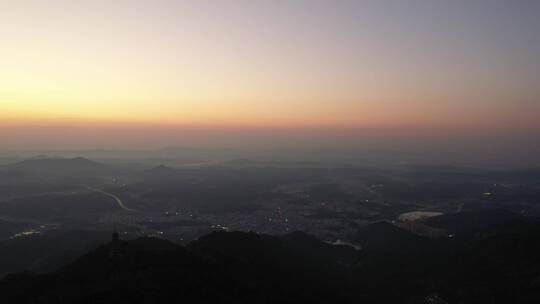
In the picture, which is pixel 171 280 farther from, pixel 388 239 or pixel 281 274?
pixel 388 239

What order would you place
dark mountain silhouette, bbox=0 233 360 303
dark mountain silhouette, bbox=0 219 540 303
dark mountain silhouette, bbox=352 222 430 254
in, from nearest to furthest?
dark mountain silhouette, bbox=0 233 360 303
dark mountain silhouette, bbox=0 219 540 303
dark mountain silhouette, bbox=352 222 430 254

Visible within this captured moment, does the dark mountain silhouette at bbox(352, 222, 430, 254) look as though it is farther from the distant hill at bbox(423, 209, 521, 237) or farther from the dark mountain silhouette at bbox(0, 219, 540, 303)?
the distant hill at bbox(423, 209, 521, 237)

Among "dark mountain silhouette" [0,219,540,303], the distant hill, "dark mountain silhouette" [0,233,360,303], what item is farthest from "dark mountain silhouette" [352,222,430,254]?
"dark mountain silhouette" [0,233,360,303]

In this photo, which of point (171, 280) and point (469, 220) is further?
point (469, 220)

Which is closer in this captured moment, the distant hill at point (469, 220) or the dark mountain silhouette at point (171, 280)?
the dark mountain silhouette at point (171, 280)

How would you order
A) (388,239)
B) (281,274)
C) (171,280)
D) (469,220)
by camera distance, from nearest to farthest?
1. (171,280)
2. (281,274)
3. (388,239)
4. (469,220)

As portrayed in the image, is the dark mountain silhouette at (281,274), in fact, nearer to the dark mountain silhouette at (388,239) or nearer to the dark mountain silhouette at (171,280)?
the dark mountain silhouette at (171,280)

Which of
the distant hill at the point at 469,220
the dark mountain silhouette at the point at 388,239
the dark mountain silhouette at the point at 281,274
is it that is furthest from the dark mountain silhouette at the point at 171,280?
the distant hill at the point at 469,220

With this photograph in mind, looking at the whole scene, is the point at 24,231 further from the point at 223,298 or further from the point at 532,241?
the point at 532,241

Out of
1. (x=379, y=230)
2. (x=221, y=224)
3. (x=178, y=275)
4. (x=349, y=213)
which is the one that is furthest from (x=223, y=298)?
(x=349, y=213)

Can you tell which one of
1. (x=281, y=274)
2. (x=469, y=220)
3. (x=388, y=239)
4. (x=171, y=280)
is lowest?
(x=469, y=220)

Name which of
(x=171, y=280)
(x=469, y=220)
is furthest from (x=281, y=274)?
(x=469, y=220)
